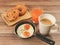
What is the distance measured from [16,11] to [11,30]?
0.14 m

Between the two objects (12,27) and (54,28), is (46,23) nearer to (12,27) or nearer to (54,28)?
(54,28)

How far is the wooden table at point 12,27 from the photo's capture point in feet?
3.72

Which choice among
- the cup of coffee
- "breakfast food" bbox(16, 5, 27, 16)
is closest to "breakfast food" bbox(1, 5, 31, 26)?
"breakfast food" bbox(16, 5, 27, 16)

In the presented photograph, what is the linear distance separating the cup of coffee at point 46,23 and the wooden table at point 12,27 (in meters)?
0.06

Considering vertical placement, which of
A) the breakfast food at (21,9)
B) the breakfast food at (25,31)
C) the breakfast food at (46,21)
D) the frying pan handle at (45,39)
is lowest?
the frying pan handle at (45,39)

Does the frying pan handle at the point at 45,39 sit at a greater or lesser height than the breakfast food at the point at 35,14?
lesser

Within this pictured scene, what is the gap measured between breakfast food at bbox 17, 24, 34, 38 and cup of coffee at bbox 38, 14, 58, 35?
2.5 inches

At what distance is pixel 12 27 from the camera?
121 centimetres

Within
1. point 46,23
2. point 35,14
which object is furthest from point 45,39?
point 35,14

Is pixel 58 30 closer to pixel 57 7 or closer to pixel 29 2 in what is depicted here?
pixel 57 7

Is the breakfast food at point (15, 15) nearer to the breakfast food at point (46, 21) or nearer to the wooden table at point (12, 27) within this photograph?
the wooden table at point (12, 27)

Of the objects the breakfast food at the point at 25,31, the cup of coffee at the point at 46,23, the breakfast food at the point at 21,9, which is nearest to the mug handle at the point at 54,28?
the cup of coffee at the point at 46,23

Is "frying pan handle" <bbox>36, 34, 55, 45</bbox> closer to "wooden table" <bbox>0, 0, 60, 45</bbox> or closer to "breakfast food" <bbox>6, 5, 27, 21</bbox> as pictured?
"wooden table" <bbox>0, 0, 60, 45</bbox>

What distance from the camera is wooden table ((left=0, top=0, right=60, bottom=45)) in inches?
44.6
